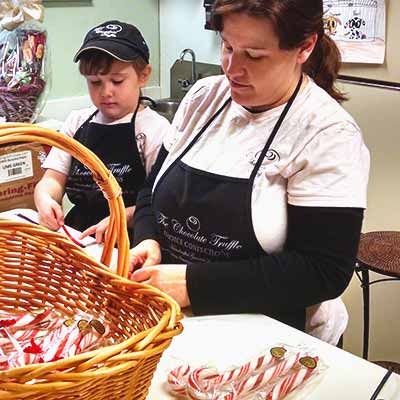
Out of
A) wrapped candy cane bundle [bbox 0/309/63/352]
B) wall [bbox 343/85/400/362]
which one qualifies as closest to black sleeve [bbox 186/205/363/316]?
wrapped candy cane bundle [bbox 0/309/63/352]

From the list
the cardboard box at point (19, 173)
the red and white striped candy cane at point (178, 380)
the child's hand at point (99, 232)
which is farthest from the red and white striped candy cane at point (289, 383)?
the cardboard box at point (19, 173)

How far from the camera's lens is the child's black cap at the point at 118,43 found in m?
1.62

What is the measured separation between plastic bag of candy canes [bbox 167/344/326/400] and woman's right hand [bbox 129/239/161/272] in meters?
0.31

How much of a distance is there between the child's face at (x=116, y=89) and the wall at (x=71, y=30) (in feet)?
2.98

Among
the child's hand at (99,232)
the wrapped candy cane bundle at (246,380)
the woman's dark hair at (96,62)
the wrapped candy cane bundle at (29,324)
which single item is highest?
the woman's dark hair at (96,62)

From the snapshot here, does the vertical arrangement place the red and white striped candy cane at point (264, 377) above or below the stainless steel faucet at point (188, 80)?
below

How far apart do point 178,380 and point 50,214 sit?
757mm

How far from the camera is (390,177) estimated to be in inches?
85.8

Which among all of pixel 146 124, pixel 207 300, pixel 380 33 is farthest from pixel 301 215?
pixel 380 33

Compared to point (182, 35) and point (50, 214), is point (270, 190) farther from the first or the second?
point (182, 35)

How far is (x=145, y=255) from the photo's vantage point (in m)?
1.20

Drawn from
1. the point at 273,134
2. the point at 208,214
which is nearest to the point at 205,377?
the point at 208,214

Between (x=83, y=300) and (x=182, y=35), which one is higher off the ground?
(x=182, y=35)

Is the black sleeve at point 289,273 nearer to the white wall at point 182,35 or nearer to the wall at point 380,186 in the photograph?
the wall at point 380,186
